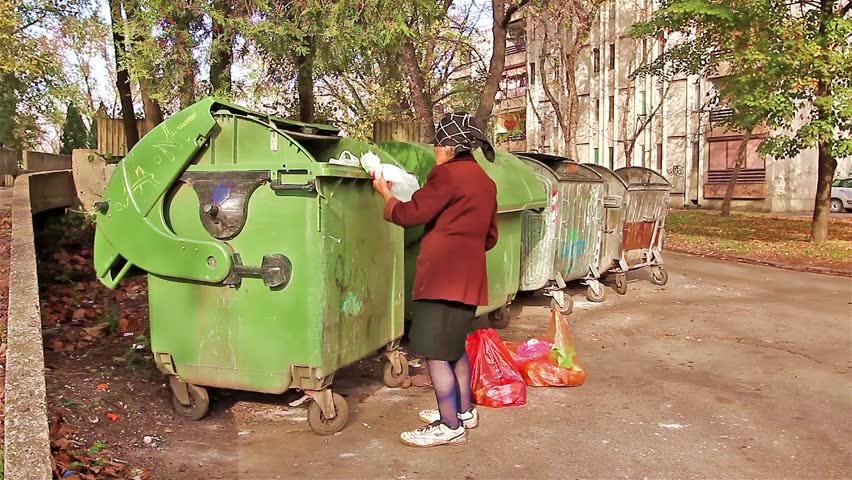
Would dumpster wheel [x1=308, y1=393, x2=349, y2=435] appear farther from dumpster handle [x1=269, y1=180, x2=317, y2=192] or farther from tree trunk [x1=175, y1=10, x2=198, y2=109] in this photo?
tree trunk [x1=175, y1=10, x2=198, y2=109]

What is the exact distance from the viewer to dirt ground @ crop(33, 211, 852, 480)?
11.6ft

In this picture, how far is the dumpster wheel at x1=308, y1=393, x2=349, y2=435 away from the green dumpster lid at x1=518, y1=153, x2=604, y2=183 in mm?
4192

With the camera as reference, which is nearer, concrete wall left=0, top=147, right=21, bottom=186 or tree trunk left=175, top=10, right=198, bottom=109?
tree trunk left=175, top=10, right=198, bottom=109

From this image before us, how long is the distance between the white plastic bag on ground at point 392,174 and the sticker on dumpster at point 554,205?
A: 357cm

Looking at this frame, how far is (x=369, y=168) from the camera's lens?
400 cm

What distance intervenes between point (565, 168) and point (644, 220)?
181cm

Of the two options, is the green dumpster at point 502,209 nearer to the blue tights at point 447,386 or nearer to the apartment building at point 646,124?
the blue tights at point 447,386

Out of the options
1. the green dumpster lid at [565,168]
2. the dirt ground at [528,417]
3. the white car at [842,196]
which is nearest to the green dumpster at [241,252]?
the dirt ground at [528,417]

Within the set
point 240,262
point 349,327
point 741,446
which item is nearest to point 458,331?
point 349,327

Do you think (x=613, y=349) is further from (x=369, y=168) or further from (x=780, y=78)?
(x=780, y=78)

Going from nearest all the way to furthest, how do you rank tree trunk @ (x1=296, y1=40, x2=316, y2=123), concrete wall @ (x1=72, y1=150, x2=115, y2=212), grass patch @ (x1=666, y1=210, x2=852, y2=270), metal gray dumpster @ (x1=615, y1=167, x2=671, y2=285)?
tree trunk @ (x1=296, y1=40, x2=316, y2=123)
metal gray dumpster @ (x1=615, y1=167, x2=671, y2=285)
concrete wall @ (x1=72, y1=150, x2=115, y2=212)
grass patch @ (x1=666, y1=210, x2=852, y2=270)

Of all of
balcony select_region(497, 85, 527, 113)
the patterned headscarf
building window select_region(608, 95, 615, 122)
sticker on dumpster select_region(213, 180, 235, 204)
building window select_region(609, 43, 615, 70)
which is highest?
building window select_region(609, 43, 615, 70)

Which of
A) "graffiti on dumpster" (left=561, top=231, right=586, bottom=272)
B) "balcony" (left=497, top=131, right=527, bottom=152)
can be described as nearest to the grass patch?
"graffiti on dumpster" (left=561, top=231, right=586, bottom=272)

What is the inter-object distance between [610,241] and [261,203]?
5.57 meters
